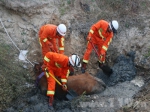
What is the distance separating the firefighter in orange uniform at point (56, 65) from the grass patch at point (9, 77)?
0.95 metres

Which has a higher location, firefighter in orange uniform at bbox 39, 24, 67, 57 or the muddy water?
firefighter in orange uniform at bbox 39, 24, 67, 57

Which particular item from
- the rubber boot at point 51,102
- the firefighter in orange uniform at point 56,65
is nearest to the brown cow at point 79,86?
the firefighter in orange uniform at point 56,65

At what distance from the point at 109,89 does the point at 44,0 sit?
4396mm

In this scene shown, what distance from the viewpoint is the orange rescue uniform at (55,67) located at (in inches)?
270

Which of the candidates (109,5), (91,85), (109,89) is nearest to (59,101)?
(91,85)

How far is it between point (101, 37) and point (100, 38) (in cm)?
6

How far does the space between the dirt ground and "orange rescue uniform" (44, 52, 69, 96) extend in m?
1.27

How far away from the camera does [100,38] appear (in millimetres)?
8508

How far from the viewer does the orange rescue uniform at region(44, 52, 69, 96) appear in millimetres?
6863

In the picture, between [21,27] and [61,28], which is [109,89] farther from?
[21,27]

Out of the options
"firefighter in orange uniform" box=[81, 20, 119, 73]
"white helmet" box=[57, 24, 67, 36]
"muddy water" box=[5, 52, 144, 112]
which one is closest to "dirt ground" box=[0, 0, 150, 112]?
"firefighter in orange uniform" box=[81, 20, 119, 73]

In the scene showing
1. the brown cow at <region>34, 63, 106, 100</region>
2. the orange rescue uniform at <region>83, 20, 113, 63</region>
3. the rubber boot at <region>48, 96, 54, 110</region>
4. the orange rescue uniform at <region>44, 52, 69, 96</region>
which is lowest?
the rubber boot at <region>48, 96, 54, 110</region>

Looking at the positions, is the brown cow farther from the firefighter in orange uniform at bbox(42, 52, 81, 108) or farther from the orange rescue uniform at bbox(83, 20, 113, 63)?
the orange rescue uniform at bbox(83, 20, 113, 63)

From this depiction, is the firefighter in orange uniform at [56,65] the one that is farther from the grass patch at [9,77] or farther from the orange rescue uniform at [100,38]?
the orange rescue uniform at [100,38]
